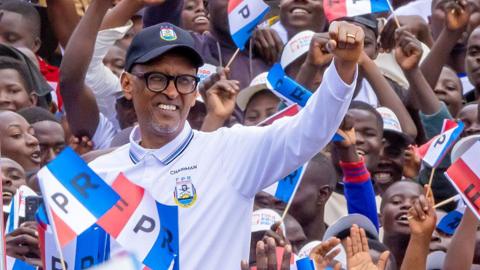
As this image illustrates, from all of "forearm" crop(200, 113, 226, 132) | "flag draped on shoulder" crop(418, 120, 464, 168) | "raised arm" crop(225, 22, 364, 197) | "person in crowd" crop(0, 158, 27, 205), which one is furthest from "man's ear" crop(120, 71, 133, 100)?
"flag draped on shoulder" crop(418, 120, 464, 168)

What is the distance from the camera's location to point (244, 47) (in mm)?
10398

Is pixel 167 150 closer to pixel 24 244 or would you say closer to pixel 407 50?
pixel 24 244

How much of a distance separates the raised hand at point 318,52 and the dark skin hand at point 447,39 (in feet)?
3.50

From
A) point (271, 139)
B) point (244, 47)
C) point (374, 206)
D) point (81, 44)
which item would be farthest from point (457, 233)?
point (244, 47)

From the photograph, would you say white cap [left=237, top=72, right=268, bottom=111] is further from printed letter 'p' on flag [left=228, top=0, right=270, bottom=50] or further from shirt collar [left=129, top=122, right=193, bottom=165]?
shirt collar [left=129, top=122, right=193, bottom=165]

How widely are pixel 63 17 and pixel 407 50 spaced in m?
2.17

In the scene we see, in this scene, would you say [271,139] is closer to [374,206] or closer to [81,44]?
[374,206]

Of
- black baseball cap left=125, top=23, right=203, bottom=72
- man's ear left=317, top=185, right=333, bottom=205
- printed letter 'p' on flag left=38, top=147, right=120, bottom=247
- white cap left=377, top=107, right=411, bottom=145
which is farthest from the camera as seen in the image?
white cap left=377, top=107, right=411, bottom=145

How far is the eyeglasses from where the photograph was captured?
20.6 ft

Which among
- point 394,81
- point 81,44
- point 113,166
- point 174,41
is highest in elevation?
point 174,41

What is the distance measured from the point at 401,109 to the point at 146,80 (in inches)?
153

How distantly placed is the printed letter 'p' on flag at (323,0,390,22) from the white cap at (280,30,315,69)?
188mm

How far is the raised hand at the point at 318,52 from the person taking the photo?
9047mm

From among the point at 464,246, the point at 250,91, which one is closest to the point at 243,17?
the point at 250,91
